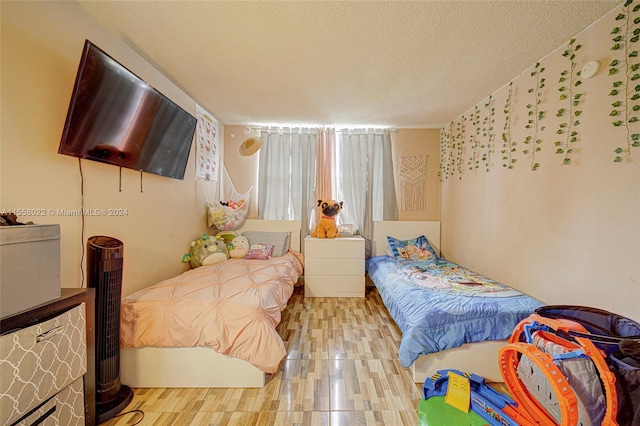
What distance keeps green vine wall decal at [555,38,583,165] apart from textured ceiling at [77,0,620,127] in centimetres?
14

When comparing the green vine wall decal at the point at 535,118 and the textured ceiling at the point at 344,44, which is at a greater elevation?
the textured ceiling at the point at 344,44

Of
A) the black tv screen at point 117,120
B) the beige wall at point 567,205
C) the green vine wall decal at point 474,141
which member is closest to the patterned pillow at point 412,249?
the beige wall at point 567,205

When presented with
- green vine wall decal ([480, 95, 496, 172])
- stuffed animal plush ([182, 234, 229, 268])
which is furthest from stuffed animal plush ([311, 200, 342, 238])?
green vine wall decal ([480, 95, 496, 172])

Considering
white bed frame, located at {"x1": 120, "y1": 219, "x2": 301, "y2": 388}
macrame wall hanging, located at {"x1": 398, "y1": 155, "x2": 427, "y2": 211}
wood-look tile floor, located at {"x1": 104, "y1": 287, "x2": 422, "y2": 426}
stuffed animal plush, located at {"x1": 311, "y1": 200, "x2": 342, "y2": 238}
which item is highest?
macrame wall hanging, located at {"x1": 398, "y1": 155, "x2": 427, "y2": 211}

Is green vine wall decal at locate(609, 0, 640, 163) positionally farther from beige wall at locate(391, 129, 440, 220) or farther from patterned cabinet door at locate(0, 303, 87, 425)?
patterned cabinet door at locate(0, 303, 87, 425)

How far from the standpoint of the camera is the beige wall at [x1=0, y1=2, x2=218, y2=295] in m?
1.20

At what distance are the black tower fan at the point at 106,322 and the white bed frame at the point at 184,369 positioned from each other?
0.16m

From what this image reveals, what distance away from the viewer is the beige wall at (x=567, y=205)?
57.1 inches

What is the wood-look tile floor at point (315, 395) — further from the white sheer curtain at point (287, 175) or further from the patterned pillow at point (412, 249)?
the white sheer curtain at point (287, 175)

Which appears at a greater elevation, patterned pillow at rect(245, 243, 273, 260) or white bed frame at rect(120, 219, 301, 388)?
patterned pillow at rect(245, 243, 273, 260)

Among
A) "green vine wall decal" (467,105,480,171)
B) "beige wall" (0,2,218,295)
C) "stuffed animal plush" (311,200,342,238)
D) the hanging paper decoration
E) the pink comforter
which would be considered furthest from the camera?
"stuffed animal plush" (311,200,342,238)

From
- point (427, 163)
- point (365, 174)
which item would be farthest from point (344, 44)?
point (427, 163)

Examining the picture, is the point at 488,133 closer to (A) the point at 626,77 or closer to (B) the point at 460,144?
(B) the point at 460,144

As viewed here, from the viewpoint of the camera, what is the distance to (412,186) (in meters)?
3.76
